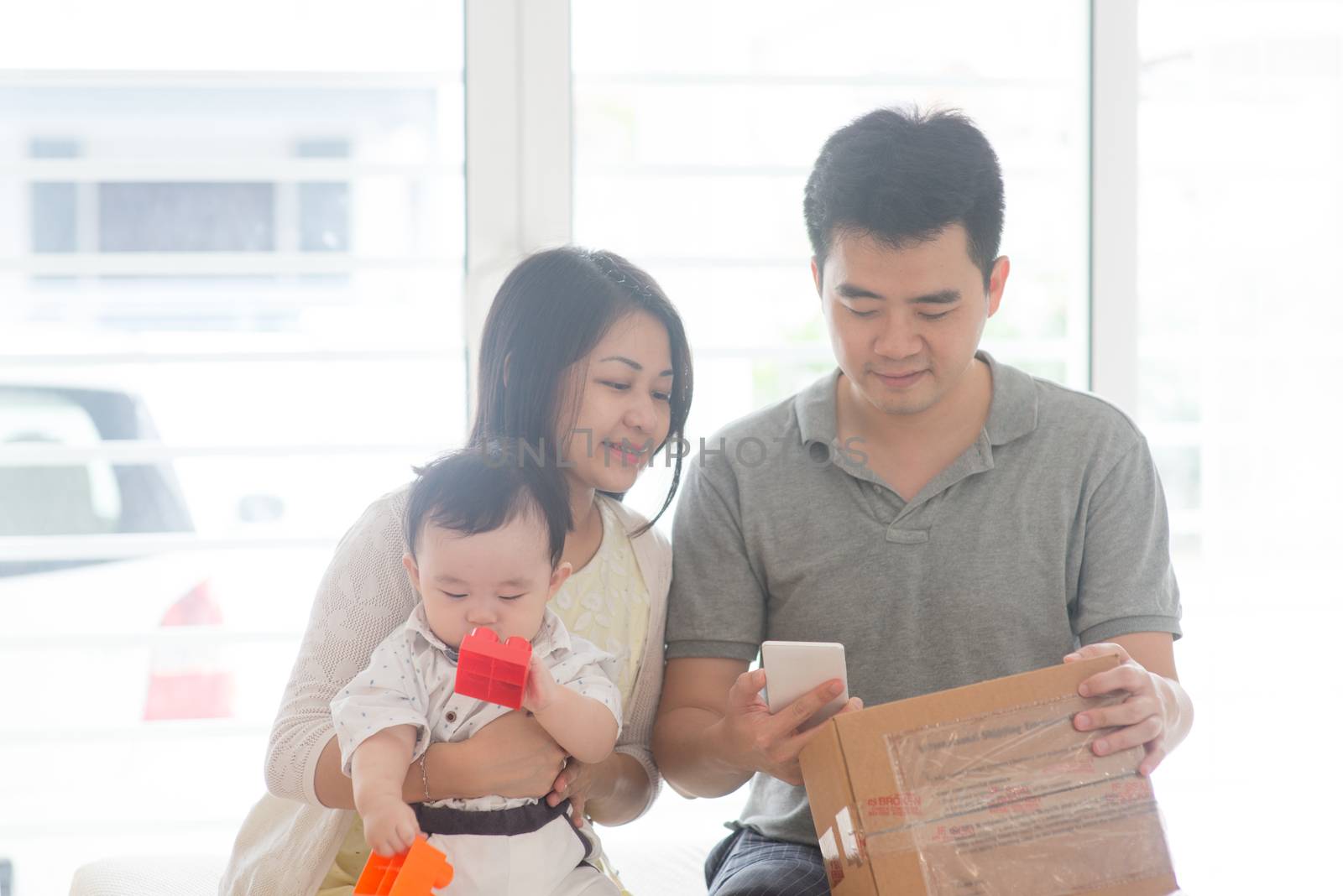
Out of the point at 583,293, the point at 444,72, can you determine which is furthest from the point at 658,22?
the point at 583,293

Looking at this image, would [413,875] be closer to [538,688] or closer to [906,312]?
[538,688]

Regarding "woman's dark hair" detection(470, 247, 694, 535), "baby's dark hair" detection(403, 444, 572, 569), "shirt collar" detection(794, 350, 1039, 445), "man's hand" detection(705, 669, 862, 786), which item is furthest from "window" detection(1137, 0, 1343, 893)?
"baby's dark hair" detection(403, 444, 572, 569)

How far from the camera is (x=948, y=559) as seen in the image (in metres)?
1.54

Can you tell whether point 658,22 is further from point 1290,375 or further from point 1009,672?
point 1290,375

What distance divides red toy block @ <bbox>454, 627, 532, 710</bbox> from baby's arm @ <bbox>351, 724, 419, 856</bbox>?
0.39ft

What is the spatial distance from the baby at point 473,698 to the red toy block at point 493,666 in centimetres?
3

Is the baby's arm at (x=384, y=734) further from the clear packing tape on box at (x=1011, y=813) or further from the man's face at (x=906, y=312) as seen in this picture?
the man's face at (x=906, y=312)

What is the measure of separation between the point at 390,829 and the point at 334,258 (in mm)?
1243

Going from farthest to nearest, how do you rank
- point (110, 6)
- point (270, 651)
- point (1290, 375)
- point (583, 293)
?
point (1290, 375)
point (270, 651)
point (110, 6)
point (583, 293)

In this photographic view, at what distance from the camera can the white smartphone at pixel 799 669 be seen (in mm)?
1214

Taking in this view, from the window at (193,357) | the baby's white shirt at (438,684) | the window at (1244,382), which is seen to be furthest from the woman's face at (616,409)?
the window at (1244,382)

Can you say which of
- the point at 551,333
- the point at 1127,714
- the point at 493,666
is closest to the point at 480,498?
the point at 493,666

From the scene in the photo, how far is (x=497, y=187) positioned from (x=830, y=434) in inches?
32.8

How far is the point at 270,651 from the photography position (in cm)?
218
